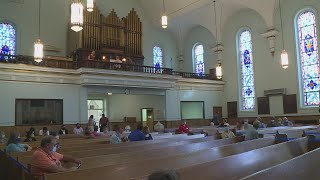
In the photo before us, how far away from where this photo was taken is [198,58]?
72.9 ft

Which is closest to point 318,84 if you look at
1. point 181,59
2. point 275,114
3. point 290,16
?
point 275,114

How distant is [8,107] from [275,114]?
1372 centimetres

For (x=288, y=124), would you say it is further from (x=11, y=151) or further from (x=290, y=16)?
A: (x=11, y=151)

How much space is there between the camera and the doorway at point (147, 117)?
1850 cm

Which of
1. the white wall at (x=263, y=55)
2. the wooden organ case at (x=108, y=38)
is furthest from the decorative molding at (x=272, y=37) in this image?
the wooden organ case at (x=108, y=38)

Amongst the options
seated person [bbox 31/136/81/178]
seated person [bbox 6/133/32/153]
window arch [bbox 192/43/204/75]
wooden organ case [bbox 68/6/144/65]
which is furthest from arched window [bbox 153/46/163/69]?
seated person [bbox 31/136/81/178]

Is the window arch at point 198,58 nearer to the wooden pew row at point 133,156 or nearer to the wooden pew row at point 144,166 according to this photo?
the wooden pew row at point 133,156

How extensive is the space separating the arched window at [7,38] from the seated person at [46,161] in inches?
527

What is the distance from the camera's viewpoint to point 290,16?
16.8m

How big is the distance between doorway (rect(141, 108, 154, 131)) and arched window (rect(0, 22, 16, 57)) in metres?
8.13

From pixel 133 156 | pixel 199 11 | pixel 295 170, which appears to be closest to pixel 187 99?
pixel 199 11

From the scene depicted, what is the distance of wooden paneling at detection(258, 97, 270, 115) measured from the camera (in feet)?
57.6

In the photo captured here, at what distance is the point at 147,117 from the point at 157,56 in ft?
16.9

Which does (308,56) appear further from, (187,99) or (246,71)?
(187,99)
